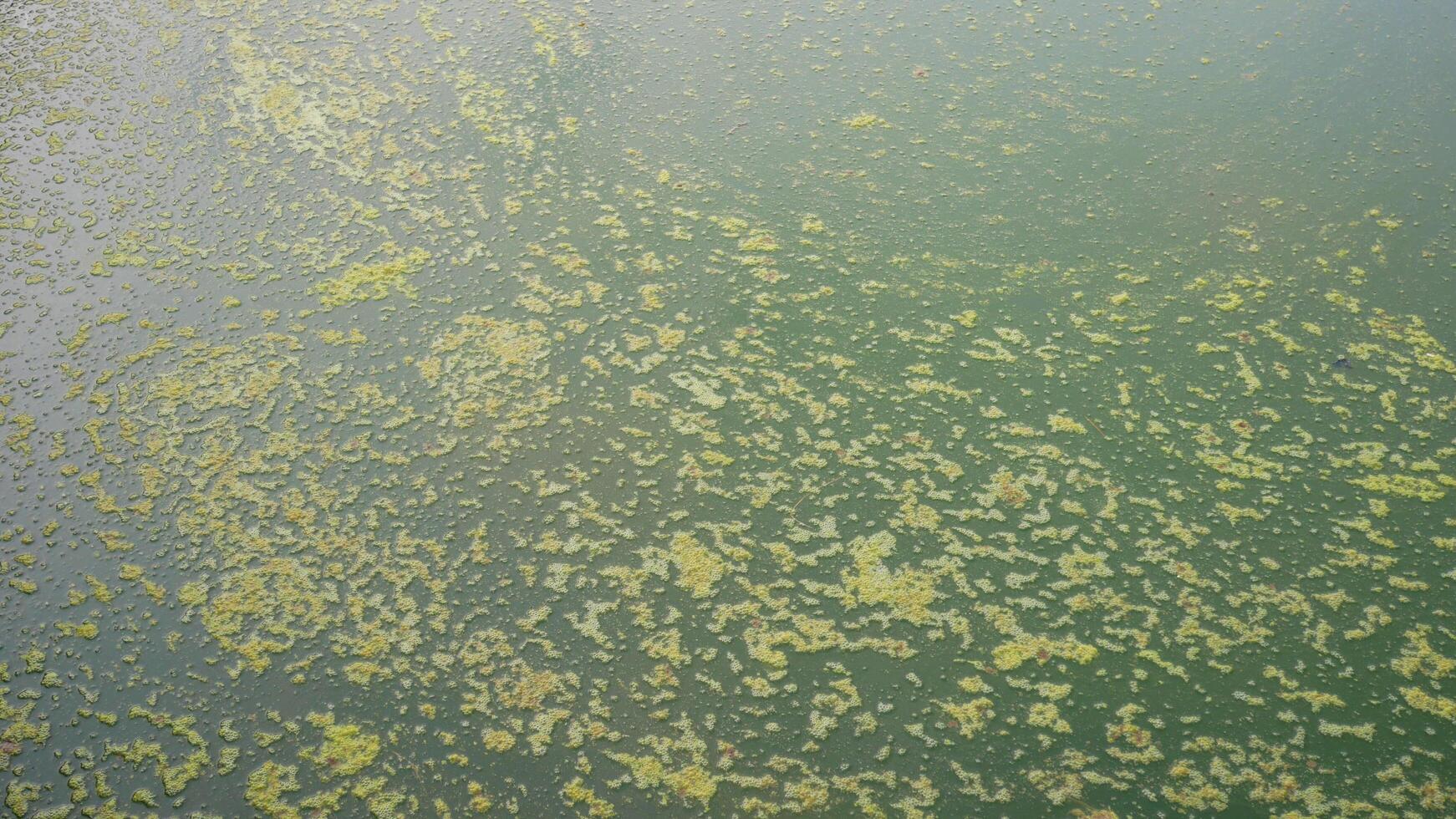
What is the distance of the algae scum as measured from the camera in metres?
2.44

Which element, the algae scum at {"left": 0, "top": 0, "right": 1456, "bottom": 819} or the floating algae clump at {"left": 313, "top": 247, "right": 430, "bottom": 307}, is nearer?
the algae scum at {"left": 0, "top": 0, "right": 1456, "bottom": 819}

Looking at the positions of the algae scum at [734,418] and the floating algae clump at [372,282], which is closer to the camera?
the algae scum at [734,418]

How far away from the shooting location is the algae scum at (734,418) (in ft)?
8.00

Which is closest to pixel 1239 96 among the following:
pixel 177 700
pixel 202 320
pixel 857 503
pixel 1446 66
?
pixel 1446 66

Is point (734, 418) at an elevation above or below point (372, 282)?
below

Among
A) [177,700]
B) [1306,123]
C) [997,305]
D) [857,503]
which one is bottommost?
[177,700]

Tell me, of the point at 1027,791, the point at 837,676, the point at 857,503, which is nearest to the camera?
the point at 1027,791

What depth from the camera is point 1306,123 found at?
421 centimetres

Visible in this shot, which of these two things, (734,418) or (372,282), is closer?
(734,418)

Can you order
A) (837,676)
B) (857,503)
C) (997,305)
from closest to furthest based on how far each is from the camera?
(837,676), (857,503), (997,305)

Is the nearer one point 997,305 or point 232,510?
point 232,510

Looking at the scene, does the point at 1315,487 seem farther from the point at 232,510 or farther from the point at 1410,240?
the point at 232,510

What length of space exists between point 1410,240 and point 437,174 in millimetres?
3605

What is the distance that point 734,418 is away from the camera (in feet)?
10.4
